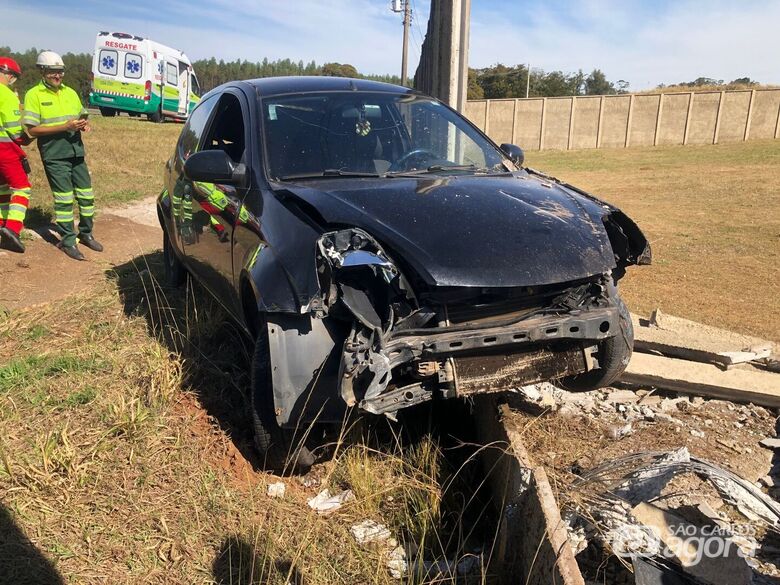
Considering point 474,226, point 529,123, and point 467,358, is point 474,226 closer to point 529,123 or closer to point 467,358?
point 467,358

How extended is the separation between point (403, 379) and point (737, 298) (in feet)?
14.7

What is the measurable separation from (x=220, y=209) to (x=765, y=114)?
32.7 meters

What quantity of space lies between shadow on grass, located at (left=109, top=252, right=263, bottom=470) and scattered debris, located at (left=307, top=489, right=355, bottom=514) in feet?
1.21

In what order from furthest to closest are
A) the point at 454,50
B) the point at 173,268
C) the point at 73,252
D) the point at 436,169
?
the point at 454,50
the point at 73,252
the point at 173,268
the point at 436,169

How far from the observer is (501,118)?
29844mm

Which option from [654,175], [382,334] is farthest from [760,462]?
[654,175]

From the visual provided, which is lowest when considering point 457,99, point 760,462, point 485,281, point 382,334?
point 760,462

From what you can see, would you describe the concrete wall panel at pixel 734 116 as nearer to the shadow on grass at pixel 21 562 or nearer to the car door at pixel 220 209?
the car door at pixel 220 209

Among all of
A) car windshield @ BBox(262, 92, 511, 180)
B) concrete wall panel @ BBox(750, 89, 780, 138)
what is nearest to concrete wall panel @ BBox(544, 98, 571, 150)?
concrete wall panel @ BBox(750, 89, 780, 138)

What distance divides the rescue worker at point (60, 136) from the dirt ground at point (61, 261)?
296 mm

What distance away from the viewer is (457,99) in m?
7.65

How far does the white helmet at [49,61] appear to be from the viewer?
6.44m

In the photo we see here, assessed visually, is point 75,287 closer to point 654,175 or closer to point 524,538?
point 524,538

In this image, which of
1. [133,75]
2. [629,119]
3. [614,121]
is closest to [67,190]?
[133,75]
